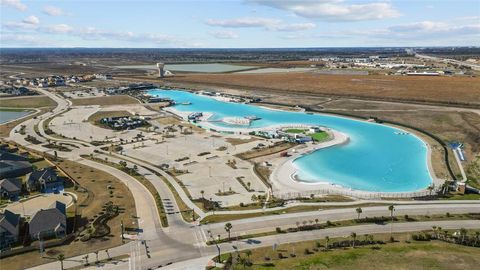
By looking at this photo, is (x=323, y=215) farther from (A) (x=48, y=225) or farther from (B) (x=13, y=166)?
(B) (x=13, y=166)

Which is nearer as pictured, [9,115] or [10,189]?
[10,189]

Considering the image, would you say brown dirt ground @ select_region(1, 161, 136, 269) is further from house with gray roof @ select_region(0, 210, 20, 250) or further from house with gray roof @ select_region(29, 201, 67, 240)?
house with gray roof @ select_region(0, 210, 20, 250)

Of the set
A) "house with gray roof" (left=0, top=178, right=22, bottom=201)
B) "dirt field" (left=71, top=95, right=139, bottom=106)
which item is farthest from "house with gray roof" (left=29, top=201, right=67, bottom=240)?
"dirt field" (left=71, top=95, right=139, bottom=106)

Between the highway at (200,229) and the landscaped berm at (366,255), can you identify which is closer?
the landscaped berm at (366,255)

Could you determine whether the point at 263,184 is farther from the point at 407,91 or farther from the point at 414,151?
the point at 407,91

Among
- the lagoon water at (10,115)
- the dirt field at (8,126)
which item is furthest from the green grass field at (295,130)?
the lagoon water at (10,115)

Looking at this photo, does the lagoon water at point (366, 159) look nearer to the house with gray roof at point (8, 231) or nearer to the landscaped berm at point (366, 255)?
the landscaped berm at point (366, 255)

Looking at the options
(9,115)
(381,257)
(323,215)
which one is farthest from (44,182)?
(9,115)
